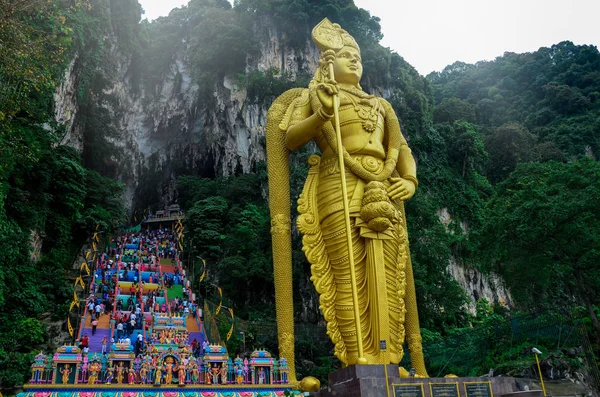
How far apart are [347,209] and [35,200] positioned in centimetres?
1336

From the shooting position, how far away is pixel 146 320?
40.0 feet

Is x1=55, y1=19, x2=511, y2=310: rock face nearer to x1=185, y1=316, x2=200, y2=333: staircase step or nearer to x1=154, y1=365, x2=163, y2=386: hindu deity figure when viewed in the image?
x1=185, y1=316, x2=200, y2=333: staircase step

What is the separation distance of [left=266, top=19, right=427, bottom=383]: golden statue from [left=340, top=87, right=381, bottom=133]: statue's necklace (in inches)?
0.5

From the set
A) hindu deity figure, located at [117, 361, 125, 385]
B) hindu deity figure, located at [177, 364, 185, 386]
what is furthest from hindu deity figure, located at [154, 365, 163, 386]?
hindu deity figure, located at [117, 361, 125, 385]

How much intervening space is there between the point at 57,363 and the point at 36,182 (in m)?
11.6

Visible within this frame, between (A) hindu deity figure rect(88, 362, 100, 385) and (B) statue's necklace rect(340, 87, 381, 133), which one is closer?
(A) hindu deity figure rect(88, 362, 100, 385)

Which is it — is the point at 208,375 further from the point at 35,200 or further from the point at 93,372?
the point at 35,200

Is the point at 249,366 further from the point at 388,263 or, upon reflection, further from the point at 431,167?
the point at 431,167

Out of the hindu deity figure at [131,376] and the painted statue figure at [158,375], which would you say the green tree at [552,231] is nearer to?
the painted statue figure at [158,375]

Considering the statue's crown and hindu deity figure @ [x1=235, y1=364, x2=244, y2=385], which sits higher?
the statue's crown

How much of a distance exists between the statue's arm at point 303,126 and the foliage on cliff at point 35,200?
308 centimetres

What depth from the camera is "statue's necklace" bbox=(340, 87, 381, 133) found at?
697cm

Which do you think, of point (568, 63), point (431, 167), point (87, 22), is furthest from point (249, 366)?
point (568, 63)

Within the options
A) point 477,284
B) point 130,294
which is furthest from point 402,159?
point 477,284
